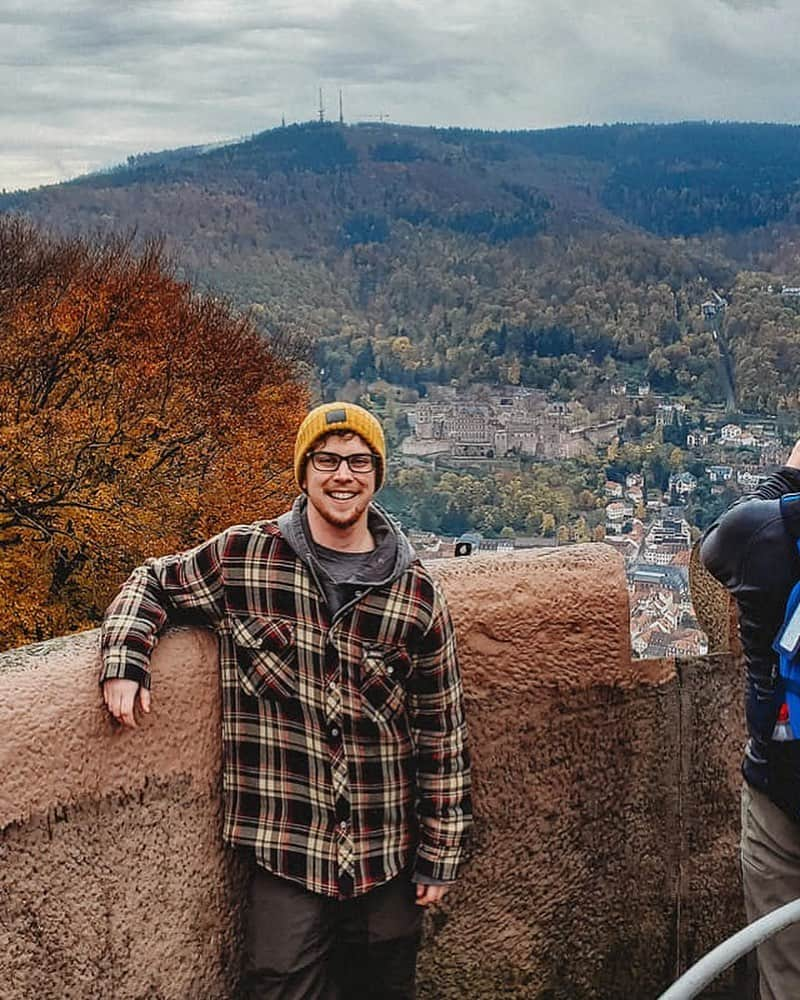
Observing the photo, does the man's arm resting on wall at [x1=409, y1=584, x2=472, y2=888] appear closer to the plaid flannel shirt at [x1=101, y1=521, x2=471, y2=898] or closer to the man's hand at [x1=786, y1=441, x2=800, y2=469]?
the plaid flannel shirt at [x1=101, y1=521, x2=471, y2=898]

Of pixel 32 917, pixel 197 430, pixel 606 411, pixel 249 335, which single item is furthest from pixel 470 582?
pixel 606 411

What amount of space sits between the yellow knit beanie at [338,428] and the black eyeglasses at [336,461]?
19mm

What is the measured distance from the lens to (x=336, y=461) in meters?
1.92

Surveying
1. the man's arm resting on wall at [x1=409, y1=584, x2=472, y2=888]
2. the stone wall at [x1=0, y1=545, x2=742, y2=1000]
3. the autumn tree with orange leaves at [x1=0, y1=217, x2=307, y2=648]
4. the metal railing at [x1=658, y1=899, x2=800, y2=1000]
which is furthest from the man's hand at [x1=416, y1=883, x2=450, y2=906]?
the autumn tree with orange leaves at [x1=0, y1=217, x2=307, y2=648]

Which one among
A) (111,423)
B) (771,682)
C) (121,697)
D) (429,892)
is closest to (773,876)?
(771,682)

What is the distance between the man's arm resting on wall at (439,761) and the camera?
1930 millimetres

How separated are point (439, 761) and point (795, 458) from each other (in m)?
0.68

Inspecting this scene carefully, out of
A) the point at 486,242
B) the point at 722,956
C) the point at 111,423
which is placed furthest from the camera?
the point at 486,242

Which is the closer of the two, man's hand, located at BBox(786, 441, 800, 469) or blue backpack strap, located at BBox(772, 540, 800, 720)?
blue backpack strap, located at BBox(772, 540, 800, 720)

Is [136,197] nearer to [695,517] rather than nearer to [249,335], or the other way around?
[249,335]

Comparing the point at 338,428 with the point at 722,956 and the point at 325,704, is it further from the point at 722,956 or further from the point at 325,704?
the point at 722,956

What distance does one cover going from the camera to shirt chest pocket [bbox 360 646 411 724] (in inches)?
74.2

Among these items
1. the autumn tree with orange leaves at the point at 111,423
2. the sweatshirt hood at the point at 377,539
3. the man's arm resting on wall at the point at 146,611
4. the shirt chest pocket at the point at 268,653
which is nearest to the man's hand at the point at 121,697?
the man's arm resting on wall at the point at 146,611

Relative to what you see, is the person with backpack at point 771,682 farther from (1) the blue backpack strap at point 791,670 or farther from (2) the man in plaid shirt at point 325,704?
(2) the man in plaid shirt at point 325,704
